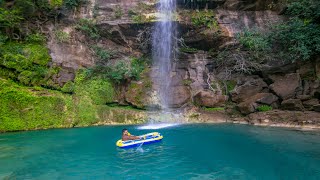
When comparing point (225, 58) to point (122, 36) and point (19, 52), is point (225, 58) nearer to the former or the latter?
point (122, 36)

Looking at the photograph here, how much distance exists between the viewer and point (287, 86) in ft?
63.1

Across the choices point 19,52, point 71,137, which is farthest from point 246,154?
point 19,52

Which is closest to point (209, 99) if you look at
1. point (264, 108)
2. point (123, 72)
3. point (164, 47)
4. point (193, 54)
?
point (264, 108)

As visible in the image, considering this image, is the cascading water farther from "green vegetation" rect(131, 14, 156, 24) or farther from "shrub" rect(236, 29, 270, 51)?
"shrub" rect(236, 29, 270, 51)

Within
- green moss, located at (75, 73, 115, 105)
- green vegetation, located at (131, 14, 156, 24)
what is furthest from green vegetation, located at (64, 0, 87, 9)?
green moss, located at (75, 73, 115, 105)

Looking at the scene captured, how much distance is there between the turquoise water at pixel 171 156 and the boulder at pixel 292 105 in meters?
2.89

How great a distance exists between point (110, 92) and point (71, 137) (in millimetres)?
6865

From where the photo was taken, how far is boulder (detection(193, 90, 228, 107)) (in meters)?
21.0

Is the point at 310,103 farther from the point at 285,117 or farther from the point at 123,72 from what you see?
the point at 123,72

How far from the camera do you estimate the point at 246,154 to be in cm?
1121

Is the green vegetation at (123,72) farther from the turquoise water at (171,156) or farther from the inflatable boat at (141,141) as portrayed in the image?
the inflatable boat at (141,141)

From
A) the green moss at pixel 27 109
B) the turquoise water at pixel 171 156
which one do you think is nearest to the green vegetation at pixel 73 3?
the green moss at pixel 27 109

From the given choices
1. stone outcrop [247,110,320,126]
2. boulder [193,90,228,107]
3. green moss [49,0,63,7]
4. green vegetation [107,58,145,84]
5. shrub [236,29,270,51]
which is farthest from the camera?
green moss [49,0,63,7]

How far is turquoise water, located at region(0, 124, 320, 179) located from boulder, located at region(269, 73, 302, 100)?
13.1 ft
